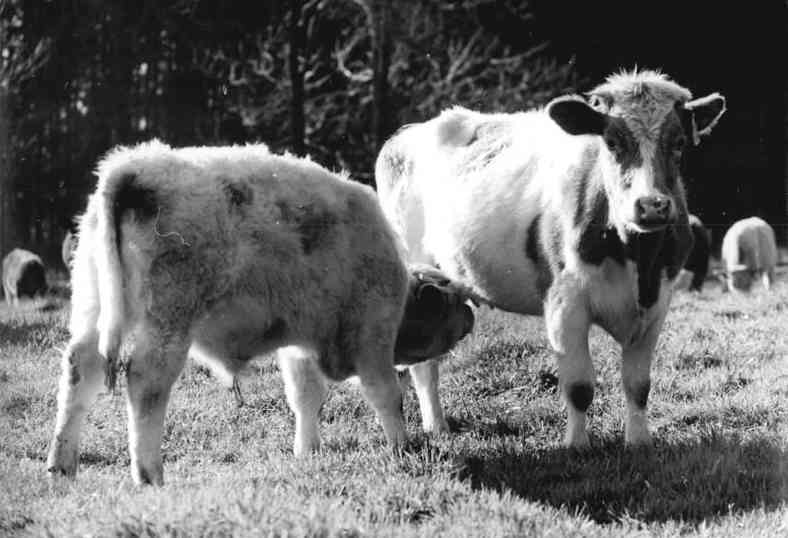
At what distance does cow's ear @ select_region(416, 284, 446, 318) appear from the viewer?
712cm

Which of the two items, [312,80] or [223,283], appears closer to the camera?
[223,283]

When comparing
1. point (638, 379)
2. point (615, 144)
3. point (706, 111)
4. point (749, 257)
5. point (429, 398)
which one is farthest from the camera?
point (749, 257)

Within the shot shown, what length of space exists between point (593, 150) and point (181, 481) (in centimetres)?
343

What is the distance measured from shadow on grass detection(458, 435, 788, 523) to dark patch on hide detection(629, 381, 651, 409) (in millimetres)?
416

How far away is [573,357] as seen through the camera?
22.5ft

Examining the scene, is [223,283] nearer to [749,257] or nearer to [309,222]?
[309,222]

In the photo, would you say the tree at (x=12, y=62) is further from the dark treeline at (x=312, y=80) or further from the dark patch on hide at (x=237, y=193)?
the dark patch on hide at (x=237, y=193)

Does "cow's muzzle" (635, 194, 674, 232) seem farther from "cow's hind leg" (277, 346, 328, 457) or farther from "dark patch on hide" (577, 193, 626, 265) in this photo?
"cow's hind leg" (277, 346, 328, 457)

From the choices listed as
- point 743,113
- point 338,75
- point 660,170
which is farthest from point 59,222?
point 660,170

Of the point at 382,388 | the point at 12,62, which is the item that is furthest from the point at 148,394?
the point at 12,62

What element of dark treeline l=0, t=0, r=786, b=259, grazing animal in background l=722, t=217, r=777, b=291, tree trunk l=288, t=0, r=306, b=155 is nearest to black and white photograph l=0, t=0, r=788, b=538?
grazing animal in background l=722, t=217, r=777, b=291

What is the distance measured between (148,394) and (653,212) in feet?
9.86

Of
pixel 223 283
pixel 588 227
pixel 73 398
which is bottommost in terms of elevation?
pixel 73 398

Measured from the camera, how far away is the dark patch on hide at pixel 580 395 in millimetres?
6797
